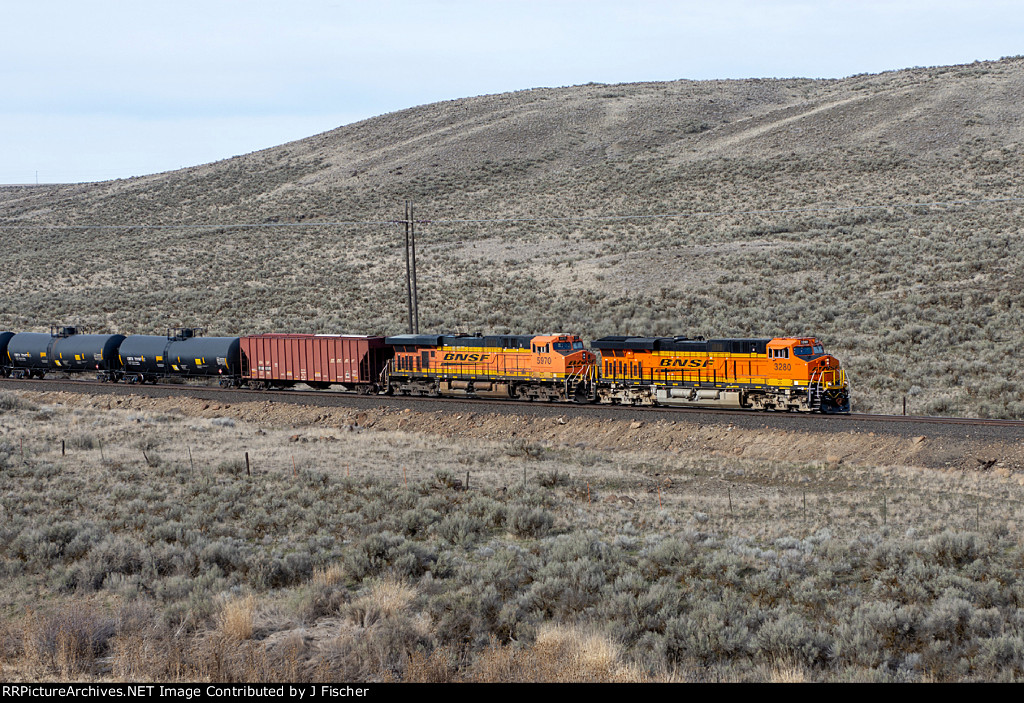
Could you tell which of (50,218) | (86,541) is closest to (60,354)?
(86,541)

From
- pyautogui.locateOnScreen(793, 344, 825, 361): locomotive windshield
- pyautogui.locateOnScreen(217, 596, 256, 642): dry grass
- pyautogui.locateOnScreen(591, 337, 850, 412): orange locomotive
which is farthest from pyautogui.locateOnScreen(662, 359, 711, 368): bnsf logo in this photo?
pyautogui.locateOnScreen(217, 596, 256, 642): dry grass

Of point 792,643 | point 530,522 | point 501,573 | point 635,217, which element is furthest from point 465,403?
point 635,217

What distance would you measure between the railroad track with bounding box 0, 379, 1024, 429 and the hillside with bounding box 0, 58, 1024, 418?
17.9ft

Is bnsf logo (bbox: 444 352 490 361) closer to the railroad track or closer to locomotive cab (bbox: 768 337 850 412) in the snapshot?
the railroad track

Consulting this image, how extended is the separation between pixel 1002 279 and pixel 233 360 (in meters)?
44.0

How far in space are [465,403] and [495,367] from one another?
2346 mm

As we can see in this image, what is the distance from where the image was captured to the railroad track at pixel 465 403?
26.5 meters

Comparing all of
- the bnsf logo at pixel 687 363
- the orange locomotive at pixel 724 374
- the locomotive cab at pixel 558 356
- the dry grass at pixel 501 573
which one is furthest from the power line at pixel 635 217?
the dry grass at pixel 501 573

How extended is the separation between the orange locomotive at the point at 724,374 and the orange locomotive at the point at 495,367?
3.82 ft

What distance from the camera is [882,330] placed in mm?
41531

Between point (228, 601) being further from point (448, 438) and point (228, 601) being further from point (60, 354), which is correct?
point (60, 354)

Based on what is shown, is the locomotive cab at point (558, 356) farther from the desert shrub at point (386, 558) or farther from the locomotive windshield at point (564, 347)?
the desert shrub at point (386, 558)

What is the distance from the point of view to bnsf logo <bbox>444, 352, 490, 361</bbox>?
3484 cm

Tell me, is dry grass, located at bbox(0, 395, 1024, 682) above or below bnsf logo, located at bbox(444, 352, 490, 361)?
below
